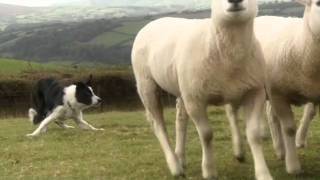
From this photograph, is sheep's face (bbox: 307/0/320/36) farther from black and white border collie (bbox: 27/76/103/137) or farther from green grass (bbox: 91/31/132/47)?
green grass (bbox: 91/31/132/47)

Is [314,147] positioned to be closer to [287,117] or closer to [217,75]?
[287,117]

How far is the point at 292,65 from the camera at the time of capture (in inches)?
344

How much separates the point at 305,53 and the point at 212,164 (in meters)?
1.84

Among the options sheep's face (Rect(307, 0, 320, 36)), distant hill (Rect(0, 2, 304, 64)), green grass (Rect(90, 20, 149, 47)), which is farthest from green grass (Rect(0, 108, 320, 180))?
green grass (Rect(90, 20, 149, 47))

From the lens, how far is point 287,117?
9.28 m

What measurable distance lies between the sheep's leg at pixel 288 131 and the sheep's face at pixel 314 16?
131 centimetres

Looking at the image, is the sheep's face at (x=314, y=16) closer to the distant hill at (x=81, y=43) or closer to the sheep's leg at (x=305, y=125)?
Answer: the sheep's leg at (x=305, y=125)

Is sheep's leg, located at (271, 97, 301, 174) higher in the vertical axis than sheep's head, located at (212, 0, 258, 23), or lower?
lower

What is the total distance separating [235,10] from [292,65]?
1490 mm

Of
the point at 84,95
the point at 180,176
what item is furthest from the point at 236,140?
the point at 84,95

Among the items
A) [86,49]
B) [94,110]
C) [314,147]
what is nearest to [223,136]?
[314,147]

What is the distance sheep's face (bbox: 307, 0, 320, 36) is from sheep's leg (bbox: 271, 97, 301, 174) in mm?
1307

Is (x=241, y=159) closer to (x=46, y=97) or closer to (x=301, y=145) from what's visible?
(x=301, y=145)

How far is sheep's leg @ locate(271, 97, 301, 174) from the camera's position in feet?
29.9
